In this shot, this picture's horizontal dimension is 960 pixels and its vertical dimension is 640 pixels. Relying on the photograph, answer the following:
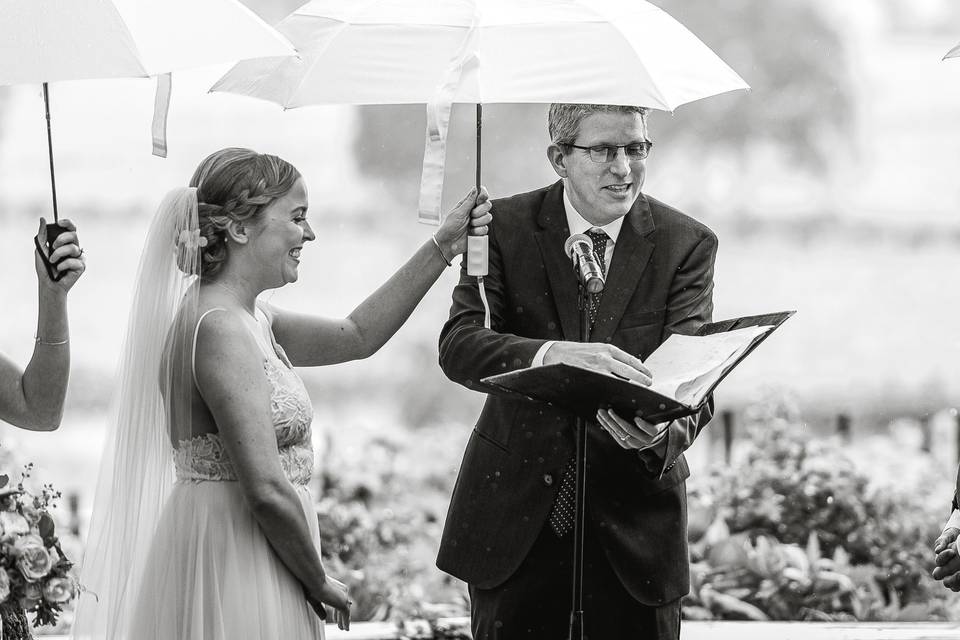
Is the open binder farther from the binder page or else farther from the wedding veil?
the wedding veil

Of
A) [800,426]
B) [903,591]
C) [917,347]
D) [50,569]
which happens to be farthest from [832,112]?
[50,569]

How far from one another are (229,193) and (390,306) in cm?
65

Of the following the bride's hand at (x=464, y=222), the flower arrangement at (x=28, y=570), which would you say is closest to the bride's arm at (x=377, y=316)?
the bride's hand at (x=464, y=222)

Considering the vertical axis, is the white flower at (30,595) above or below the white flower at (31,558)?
below

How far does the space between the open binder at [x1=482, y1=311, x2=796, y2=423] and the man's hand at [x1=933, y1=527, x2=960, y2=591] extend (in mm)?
966

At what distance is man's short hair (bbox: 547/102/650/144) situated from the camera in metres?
3.50

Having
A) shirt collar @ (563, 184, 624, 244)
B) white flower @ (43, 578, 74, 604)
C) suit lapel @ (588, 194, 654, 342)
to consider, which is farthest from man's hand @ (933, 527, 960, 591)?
white flower @ (43, 578, 74, 604)

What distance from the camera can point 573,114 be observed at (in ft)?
11.6

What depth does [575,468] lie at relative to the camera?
354 cm

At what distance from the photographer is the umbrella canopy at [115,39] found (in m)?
2.91

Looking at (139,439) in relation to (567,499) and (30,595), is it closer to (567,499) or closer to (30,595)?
(30,595)

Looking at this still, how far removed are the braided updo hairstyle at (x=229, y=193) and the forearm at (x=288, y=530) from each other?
60cm

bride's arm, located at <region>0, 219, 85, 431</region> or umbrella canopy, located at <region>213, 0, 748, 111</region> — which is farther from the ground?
umbrella canopy, located at <region>213, 0, 748, 111</region>

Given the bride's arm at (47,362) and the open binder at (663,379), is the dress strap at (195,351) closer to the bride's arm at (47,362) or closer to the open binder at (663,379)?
the bride's arm at (47,362)
